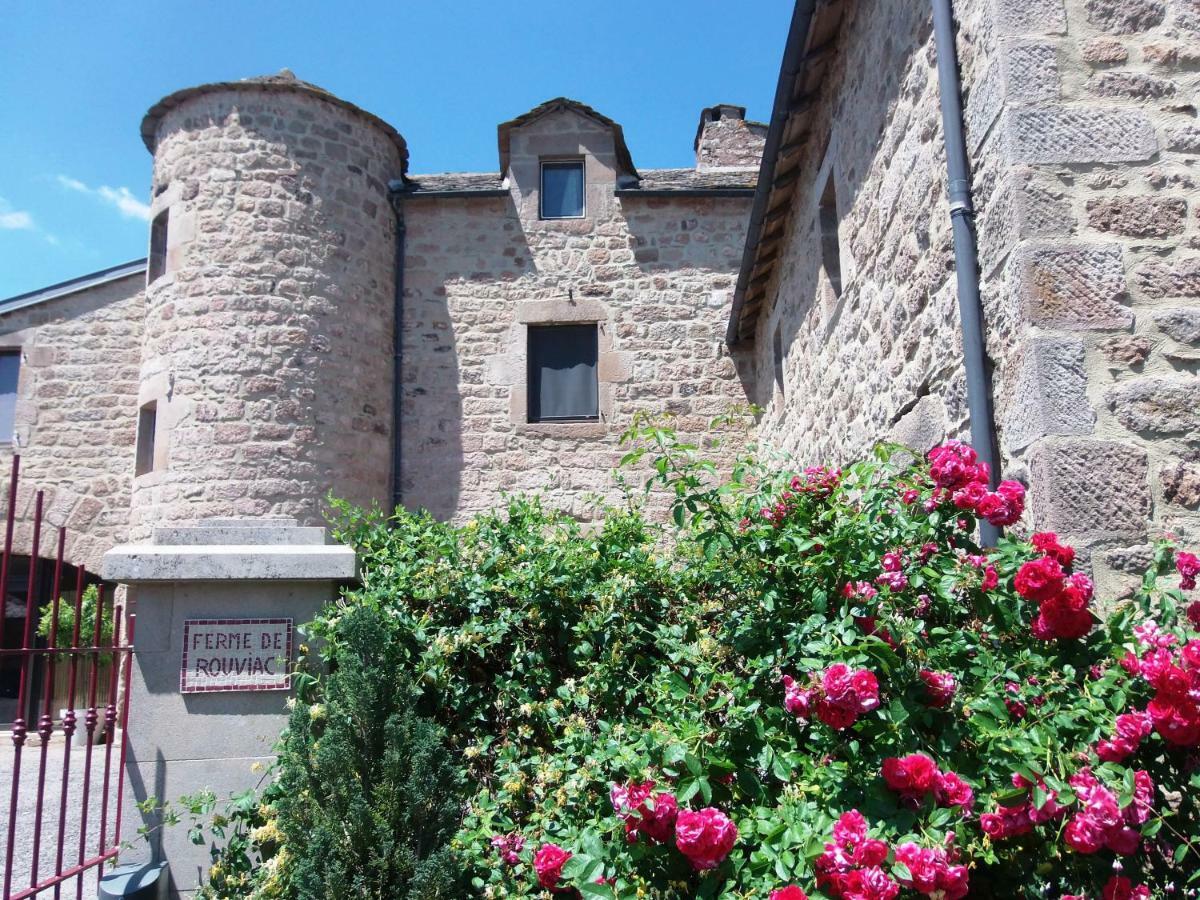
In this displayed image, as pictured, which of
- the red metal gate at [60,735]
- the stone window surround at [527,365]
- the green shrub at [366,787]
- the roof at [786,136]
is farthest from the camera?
the stone window surround at [527,365]

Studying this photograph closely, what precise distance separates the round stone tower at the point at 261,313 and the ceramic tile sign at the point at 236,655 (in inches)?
222

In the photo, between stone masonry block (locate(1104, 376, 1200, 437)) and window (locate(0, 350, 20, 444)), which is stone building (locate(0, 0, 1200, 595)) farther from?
stone masonry block (locate(1104, 376, 1200, 437))

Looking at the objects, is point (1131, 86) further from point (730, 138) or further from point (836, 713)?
point (730, 138)

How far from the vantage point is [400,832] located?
113 inches

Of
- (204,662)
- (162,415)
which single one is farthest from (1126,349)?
(162,415)

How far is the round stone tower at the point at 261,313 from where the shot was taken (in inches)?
354

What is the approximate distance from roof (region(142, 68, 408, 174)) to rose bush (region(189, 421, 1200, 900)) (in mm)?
7781

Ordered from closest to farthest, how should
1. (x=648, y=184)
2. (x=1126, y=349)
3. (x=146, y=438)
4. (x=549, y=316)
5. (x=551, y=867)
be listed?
(x=551, y=867) < (x=1126, y=349) < (x=146, y=438) < (x=549, y=316) < (x=648, y=184)

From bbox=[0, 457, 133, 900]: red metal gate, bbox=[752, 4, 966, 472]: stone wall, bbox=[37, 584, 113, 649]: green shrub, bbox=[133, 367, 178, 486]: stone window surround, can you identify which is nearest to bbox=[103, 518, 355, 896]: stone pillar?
bbox=[0, 457, 133, 900]: red metal gate

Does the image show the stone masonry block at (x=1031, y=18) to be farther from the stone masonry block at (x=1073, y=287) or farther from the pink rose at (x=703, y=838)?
the pink rose at (x=703, y=838)

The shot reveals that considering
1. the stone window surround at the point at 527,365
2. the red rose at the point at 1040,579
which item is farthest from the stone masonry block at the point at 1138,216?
the stone window surround at the point at 527,365

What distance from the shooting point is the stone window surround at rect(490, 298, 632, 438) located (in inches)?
405

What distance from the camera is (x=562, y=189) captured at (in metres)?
11.0

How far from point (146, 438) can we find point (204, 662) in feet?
24.0
